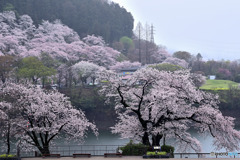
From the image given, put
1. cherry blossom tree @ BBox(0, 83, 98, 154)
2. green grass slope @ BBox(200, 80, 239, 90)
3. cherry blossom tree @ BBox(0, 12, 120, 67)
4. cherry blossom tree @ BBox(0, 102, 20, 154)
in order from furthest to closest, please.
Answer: green grass slope @ BBox(200, 80, 239, 90) → cherry blossom tree @ BBox(0, 12, 120, 67) → cherry blossom tree @ BBox(0, 83, 98, 154) → cherry blossom tree @ BBox(0, 102, 20, 154)

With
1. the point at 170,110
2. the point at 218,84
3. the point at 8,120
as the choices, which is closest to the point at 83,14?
the point at 218,84

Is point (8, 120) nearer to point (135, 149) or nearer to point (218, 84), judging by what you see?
point (135, 149)

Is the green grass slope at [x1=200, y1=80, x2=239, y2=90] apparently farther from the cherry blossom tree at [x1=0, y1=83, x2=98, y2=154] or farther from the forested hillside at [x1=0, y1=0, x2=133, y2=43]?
the cherry blossom tree at [x1=0, y1=83, x2=98, y2=154]

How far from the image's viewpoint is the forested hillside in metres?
109

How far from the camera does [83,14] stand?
388 feet

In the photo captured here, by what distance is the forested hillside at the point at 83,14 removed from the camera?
109 m

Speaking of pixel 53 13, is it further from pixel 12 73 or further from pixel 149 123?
pixel 149 123

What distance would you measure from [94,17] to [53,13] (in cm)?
1311

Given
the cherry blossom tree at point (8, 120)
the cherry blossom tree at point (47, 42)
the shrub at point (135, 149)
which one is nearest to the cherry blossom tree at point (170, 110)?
the shrub at point (135, 149)

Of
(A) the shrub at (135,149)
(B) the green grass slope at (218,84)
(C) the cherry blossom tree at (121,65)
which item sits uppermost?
(C) the cherry blossom tree at (121,65)

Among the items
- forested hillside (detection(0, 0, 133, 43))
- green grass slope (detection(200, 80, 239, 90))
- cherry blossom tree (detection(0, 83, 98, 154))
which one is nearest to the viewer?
cherry blossom tree (detection(0, 83, 98, 154))

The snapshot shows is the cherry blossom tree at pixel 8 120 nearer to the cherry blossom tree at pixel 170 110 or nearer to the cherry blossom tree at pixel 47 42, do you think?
the cherry blossom tree at pixel 170 110

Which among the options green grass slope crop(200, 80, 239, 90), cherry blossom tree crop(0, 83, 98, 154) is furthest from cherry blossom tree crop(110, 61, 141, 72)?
cherry blossom tree crop(0, 83, 98, 154)

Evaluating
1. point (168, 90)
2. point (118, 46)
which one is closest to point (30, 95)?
point (168, 90)
